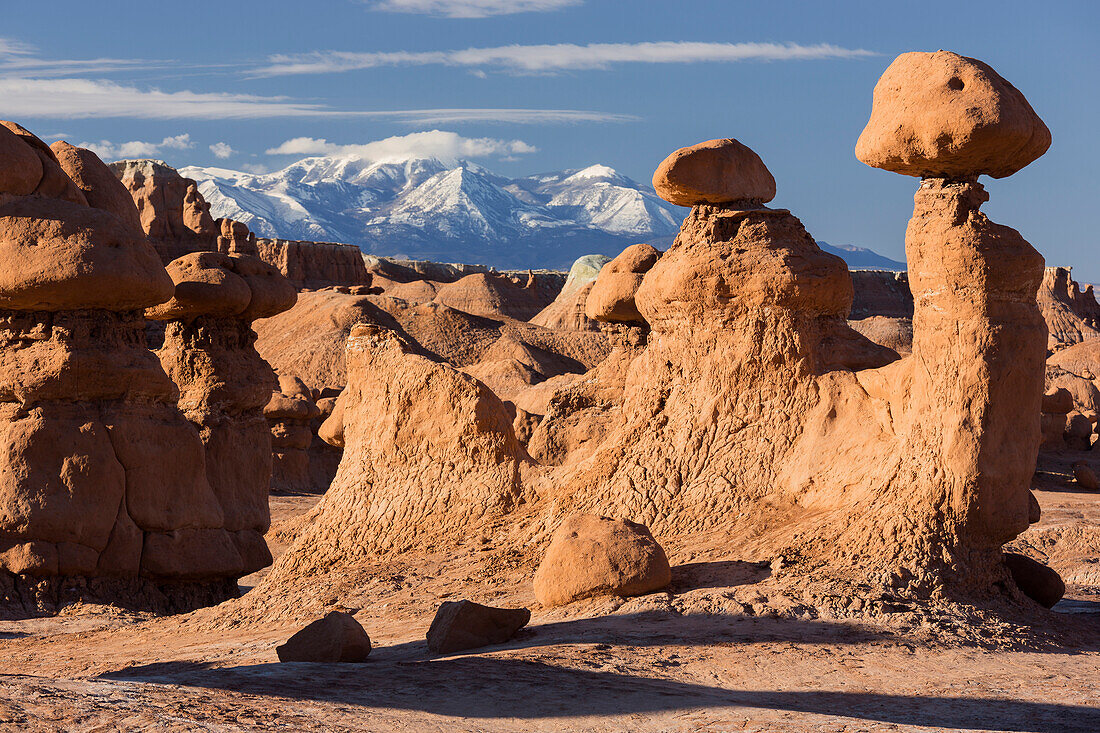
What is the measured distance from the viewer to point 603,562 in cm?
712

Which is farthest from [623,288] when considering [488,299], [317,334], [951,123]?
[488,299]

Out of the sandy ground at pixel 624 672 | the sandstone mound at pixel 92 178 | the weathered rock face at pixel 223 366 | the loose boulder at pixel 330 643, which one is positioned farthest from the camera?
the weathered rock face at pixel 223 366

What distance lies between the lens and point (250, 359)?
1405 centimetres

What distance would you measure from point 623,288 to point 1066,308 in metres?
46.4

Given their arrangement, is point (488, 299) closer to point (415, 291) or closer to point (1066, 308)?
point (415, 291)

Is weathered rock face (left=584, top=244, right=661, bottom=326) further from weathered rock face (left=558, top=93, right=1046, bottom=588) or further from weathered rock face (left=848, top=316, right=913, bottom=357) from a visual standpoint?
weathered rock face (left=848, top=316, right=913, bottom=357)

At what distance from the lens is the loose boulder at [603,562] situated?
7102mm

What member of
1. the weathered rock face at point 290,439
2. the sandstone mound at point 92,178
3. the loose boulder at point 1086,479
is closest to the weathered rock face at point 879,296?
the loose boulder at point 1086,479

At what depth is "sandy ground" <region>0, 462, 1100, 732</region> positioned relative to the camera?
482 centimetres

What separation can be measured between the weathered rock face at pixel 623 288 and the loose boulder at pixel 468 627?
851 cm

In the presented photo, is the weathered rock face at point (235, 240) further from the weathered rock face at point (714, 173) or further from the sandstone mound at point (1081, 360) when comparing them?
the weathered rock face at point (714, 173)

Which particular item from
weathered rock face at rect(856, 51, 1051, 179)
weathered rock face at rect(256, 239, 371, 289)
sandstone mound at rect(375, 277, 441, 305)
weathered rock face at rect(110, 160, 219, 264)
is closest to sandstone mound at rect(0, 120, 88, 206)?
weathered rock face at rect(856, 51, 1051, 179)

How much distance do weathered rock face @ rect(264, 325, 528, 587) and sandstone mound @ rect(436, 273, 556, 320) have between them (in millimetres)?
32994

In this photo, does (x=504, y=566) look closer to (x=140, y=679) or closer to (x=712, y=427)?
(x=712, y=427)
